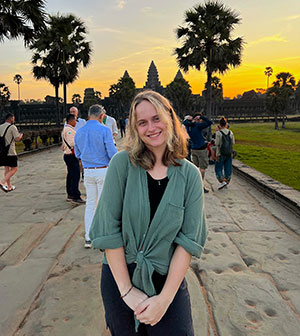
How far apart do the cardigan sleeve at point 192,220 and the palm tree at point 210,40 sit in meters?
17.0

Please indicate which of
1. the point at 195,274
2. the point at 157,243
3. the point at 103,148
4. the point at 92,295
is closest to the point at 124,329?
the point at 157,243

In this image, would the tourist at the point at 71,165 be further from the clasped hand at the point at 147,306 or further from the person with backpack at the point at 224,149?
the clasped hand at the point at 147,306

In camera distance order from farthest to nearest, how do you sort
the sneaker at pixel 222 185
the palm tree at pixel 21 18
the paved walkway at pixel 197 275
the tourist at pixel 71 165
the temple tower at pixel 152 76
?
the temple tower at pixel 152 76 < the palm tree at pixel 21 18 < the sneaker at pixel 222 185 < the tourist at pixel 71 165 < the paved walkway at pixel 197 275

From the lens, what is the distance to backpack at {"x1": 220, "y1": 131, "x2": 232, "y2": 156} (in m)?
6.39

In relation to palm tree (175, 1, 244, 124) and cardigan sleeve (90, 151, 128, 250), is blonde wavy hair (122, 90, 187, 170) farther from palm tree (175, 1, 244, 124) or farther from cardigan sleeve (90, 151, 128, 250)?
palm tree (175, 1, 244, 124)

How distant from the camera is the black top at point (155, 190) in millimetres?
1298

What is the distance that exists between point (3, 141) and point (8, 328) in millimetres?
5160

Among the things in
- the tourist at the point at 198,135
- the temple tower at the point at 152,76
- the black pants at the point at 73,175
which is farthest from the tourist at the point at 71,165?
the temple tower at the point at 152,76

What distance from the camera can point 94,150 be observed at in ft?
11.6

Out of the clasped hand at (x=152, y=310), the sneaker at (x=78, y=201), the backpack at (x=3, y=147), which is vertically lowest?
the sneaker at (x=78, y=201)

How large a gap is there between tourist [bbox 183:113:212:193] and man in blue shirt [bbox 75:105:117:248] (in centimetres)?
320

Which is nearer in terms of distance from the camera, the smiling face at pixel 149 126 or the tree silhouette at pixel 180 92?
the smiling face at pixel 149 126

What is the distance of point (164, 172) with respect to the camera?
137cm

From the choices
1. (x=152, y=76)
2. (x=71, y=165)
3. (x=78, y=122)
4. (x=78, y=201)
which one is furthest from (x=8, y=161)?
(x=152, y=76)
